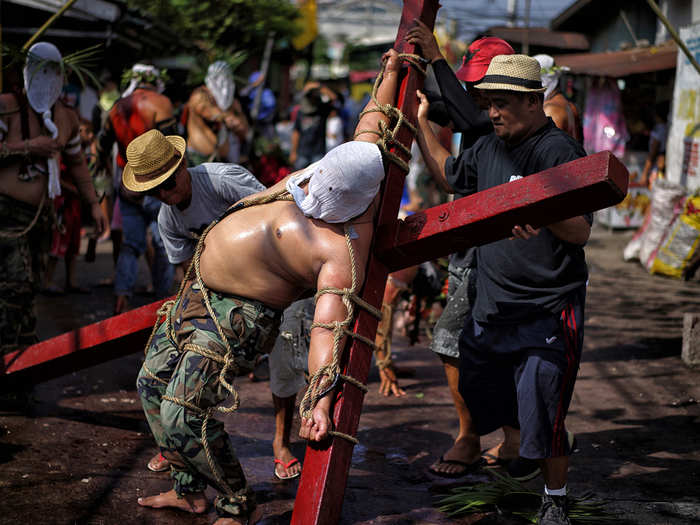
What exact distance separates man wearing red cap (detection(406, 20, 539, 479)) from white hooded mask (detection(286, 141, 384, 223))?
818 millimetres

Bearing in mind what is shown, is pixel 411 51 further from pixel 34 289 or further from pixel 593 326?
pixel 593 326

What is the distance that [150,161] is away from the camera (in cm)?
327

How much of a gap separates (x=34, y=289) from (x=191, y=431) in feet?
7.18

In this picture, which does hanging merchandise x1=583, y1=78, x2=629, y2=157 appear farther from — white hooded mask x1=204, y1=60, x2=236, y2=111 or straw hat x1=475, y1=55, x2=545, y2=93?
straw hat x1=475, y1=55, x2=545, y2=93

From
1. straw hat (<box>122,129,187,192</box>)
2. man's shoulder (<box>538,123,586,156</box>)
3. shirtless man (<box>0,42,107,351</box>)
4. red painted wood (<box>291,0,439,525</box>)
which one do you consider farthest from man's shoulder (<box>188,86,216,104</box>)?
man's shoulder (<box>538,123,586,156</box>)

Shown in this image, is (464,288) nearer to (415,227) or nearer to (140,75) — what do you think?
(415,227)

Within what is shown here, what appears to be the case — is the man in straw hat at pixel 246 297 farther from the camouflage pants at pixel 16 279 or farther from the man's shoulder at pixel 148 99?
the man's shoulder at pixel 148 99

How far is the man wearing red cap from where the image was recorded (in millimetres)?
3660

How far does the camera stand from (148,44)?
46.9 ft

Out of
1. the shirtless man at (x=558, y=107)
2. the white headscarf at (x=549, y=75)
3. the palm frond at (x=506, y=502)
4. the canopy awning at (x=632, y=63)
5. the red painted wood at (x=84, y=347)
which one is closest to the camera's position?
the palm frond at (x=506, y=502)

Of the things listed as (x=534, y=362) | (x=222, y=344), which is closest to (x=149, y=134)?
(x=222, y=344)

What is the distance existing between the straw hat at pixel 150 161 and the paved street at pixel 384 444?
877 millimetres

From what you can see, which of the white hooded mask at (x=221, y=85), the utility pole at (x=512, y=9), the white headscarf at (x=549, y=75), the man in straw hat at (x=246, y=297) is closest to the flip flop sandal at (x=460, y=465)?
the man in straw hat at (x=246, y=297)

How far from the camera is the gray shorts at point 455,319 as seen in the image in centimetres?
395
